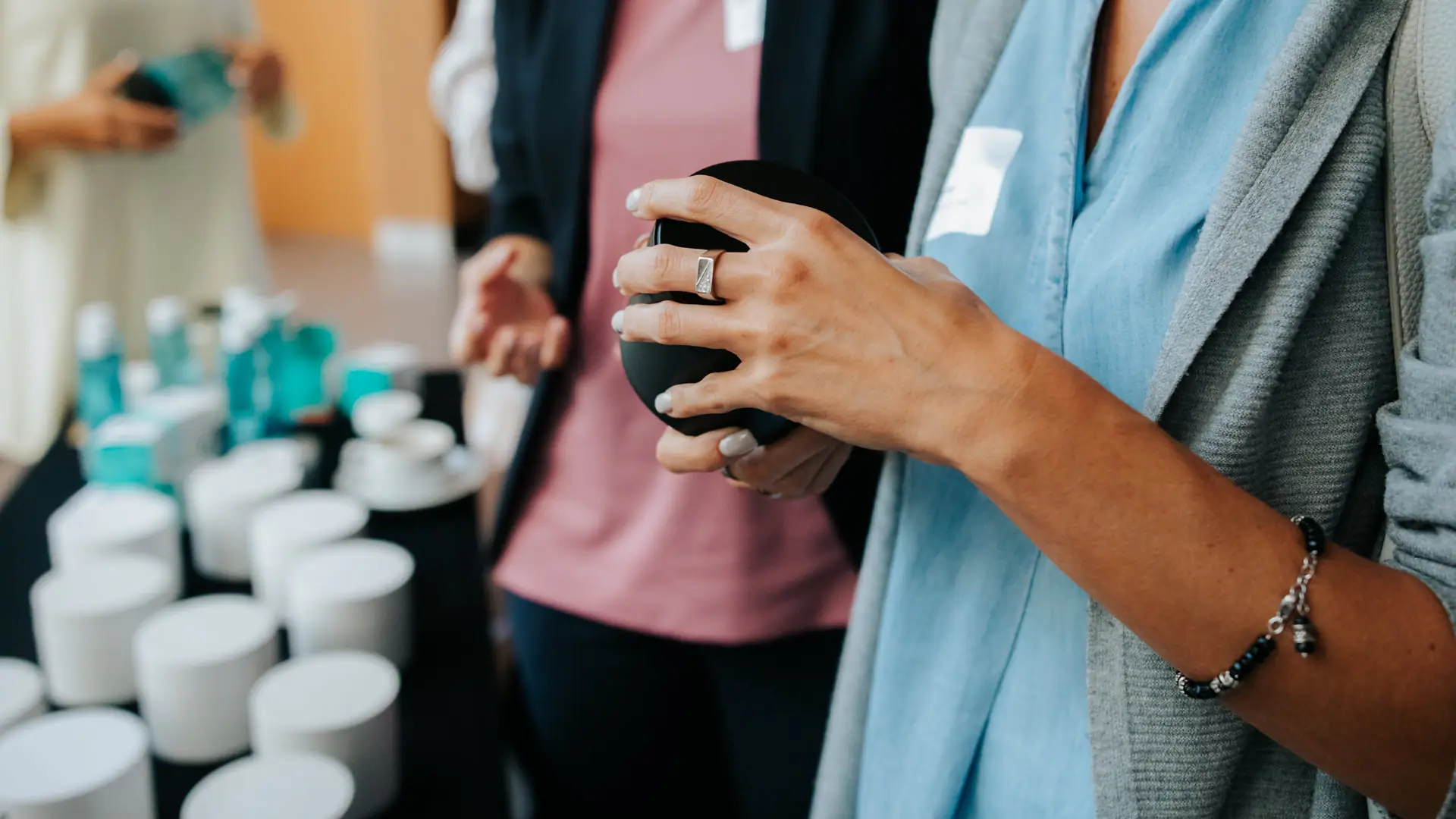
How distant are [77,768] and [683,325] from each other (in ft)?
1.97

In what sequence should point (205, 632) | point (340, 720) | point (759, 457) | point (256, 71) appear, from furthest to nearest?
point (256, 71) → point (205, 632) → point (340, 720) → point (759, 457)

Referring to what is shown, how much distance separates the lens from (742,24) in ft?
3.07

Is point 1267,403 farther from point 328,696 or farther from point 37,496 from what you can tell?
point 37,496

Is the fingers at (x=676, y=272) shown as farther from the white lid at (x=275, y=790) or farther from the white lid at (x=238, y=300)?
the white lid at (x=238, y=300)

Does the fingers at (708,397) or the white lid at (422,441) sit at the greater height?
the fingers at (708,397)

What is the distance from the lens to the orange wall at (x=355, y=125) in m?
5.72

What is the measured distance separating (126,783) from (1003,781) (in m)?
0.64

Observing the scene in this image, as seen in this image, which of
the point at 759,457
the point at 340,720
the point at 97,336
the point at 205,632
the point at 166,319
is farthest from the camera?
the point at 166,319

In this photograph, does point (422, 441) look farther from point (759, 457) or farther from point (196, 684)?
point (759, 457)

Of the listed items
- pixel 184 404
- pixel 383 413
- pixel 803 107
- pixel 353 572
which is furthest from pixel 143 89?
pixel 803 107

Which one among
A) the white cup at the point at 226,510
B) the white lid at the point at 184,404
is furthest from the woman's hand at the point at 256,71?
the white cup at the point at 226,510

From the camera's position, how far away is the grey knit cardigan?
53 centimetres

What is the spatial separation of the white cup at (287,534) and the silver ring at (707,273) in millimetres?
692

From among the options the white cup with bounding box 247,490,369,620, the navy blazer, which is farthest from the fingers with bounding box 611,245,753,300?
the white cup with bounding box 247,490,369,620
